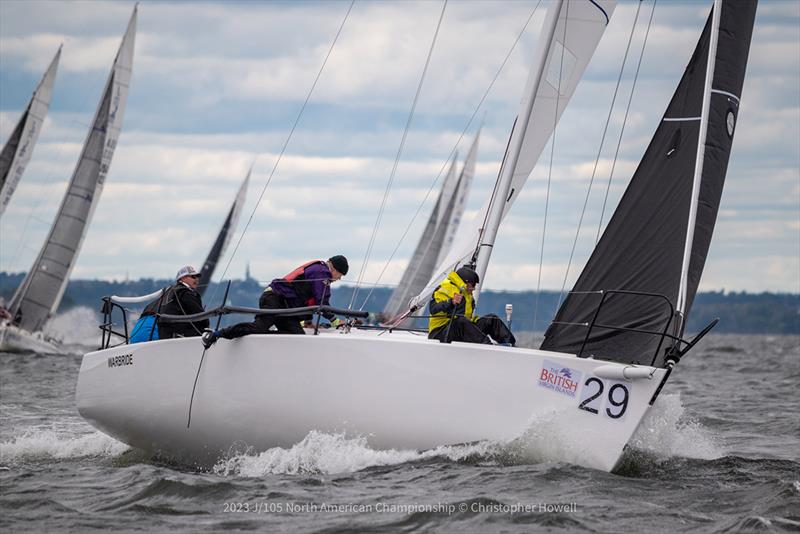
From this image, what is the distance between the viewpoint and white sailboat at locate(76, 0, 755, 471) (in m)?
7.15

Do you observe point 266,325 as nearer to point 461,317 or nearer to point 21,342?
point 461,317

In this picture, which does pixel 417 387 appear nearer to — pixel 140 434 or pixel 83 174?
pixel 140 434

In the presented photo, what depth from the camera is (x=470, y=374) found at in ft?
23.8

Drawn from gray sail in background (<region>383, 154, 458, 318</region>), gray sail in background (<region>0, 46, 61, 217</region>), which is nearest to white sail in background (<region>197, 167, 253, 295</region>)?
gray sail in background (<region>383, 154, 458, 318</region>)

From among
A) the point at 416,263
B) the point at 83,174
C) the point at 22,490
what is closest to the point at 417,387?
the point at 22,490

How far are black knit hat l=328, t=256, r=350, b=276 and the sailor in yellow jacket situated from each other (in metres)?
0.72

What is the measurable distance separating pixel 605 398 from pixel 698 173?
1.90 m

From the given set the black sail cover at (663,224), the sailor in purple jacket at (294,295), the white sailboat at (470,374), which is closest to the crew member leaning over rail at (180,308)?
the white sailboat at (470,374)

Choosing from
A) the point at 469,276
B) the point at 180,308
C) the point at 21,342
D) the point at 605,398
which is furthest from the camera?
the point at 21,342

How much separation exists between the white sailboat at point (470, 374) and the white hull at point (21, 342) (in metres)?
18.6

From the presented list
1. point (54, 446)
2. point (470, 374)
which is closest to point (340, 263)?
point (470, 374)

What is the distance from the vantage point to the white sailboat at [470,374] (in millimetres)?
7149

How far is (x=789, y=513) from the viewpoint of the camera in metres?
6.29

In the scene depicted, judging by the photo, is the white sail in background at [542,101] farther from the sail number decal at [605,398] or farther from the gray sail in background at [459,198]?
the gray sail in background at [459,198]
